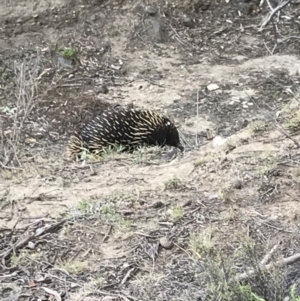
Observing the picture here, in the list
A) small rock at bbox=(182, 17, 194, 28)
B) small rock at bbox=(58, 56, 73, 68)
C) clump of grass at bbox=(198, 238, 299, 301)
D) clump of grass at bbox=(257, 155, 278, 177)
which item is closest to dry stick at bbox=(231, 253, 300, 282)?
clump of grass at bbox=(198, 238, 299, 301)

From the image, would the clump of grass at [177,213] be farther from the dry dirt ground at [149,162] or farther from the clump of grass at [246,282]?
the clump of grass at [246,282]

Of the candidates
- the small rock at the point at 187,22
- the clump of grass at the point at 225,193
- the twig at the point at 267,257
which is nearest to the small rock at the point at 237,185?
the clump of grass at the point at 225,193

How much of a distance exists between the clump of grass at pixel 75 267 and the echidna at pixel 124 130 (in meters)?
3.99

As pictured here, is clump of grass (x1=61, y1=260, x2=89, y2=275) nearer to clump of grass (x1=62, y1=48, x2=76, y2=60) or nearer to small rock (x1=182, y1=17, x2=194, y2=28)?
clump of grass (x1=62, y1=48, x2=76, y2=60)

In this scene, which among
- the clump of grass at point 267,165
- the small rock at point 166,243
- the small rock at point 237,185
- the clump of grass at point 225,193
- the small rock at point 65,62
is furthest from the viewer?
the small rock at point 65,62

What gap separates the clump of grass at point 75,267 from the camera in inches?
159

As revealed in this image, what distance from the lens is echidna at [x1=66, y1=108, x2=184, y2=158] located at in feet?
26.9

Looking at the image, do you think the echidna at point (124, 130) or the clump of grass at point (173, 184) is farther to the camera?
the echidna at point (124, 130)

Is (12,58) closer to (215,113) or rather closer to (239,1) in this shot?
(215,113)

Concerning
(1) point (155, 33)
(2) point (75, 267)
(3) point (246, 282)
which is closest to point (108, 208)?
(2) point (75, 267)

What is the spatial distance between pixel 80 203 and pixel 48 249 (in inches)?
23.7

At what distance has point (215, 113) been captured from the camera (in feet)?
28.9

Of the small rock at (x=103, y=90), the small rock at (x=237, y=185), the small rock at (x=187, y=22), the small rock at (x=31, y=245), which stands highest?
the small rock at (x=31, y=245)

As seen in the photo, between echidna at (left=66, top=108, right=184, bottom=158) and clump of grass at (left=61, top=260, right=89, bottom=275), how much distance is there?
3989 millimetres
